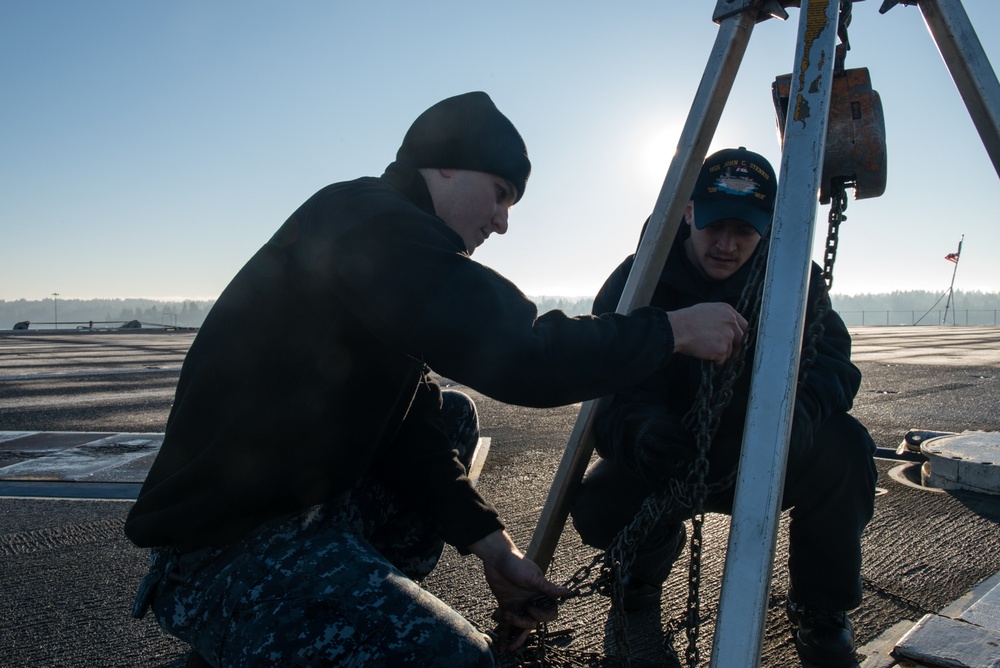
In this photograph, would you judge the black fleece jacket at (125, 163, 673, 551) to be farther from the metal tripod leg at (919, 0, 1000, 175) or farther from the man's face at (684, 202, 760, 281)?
the man's face at (684, 202, 760, 281)

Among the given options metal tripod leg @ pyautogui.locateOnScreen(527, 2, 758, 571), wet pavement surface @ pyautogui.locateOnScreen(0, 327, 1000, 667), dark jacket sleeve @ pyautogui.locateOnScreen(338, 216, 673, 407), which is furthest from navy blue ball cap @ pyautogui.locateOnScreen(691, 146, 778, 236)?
wet pavement surface @ pyautogui.locateOnScreen(0, 327, 1000, 667)

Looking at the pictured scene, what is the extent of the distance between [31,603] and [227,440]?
143 centimetres

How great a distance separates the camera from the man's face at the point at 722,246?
2.61 meters

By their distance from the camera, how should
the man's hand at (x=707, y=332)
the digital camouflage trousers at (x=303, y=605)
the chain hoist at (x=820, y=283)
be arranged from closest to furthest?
the digital camouflage trousers at (x=303, y=605), the man's hand at (x=707, y=332), the chain hoist at (x=820, y=283)

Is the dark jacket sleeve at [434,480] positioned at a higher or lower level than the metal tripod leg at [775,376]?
lower

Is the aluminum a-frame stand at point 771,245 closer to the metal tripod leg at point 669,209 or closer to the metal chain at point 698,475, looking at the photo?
the metal tripod leg at point 669,209

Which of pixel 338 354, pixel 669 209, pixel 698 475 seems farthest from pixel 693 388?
pixel 338 354

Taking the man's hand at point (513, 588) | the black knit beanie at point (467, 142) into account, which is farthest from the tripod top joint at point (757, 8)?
the man's hand at point (513, 588)

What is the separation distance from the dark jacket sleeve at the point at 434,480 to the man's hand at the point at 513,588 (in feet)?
0.18

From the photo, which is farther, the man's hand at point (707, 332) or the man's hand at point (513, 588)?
the man's hand at point (513, 588)

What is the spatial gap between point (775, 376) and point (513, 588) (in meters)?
1.00

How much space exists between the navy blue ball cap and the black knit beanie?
3.19 ft

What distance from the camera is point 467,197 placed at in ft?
6.02

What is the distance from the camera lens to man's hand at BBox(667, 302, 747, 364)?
159 centimetres
